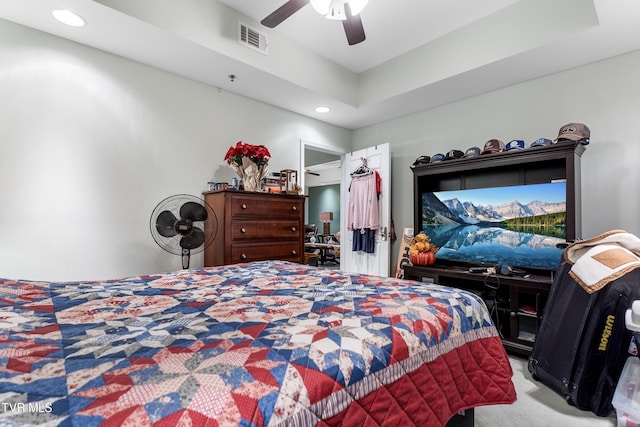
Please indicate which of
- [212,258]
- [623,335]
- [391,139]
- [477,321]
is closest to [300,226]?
[212,258]

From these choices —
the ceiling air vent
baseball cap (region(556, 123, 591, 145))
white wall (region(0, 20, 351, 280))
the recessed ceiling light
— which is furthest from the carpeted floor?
the recessed ceiling light

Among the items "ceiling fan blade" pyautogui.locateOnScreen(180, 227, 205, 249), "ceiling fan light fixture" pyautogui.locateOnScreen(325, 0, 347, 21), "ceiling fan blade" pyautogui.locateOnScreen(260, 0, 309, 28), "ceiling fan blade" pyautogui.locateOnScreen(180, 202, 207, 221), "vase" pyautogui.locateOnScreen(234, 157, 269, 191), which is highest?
"ceiling fan blade" pyautogui.locateOnScreen(260, 0, 309, 28)

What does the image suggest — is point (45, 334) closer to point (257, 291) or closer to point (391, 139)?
point (257, 291)

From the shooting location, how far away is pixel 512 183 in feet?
10.8

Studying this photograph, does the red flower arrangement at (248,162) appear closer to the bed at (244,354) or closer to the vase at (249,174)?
the vase at (249,174)

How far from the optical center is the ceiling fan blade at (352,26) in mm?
2090

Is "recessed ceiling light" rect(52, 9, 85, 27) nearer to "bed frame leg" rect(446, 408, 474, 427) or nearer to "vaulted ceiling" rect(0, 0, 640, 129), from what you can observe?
"vaulted ceiling" rect(0, 0, 640, 129)

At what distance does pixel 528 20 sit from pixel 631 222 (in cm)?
191

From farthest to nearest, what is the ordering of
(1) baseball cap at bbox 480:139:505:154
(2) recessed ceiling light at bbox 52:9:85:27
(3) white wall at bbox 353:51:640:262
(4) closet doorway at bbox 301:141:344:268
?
(4) closet doorway at bbox 301:141:344:268 < (1) baseball cap at bbox 480:139:505:154 < (3) white wall at bbox 353:51:640:262 < (2) recessed ceiling light at bbox 52:9:85:27

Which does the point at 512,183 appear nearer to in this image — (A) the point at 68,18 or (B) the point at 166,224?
(B) the point at 166,224

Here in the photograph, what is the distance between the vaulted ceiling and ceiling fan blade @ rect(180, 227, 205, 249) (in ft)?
A: 5.01

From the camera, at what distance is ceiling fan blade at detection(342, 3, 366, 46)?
209 centimetres

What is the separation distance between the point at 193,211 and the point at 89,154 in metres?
0.97

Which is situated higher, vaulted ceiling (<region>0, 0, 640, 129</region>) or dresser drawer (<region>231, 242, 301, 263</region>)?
vaulted ceiling (<region>0, 0, 640, 129</region>)
